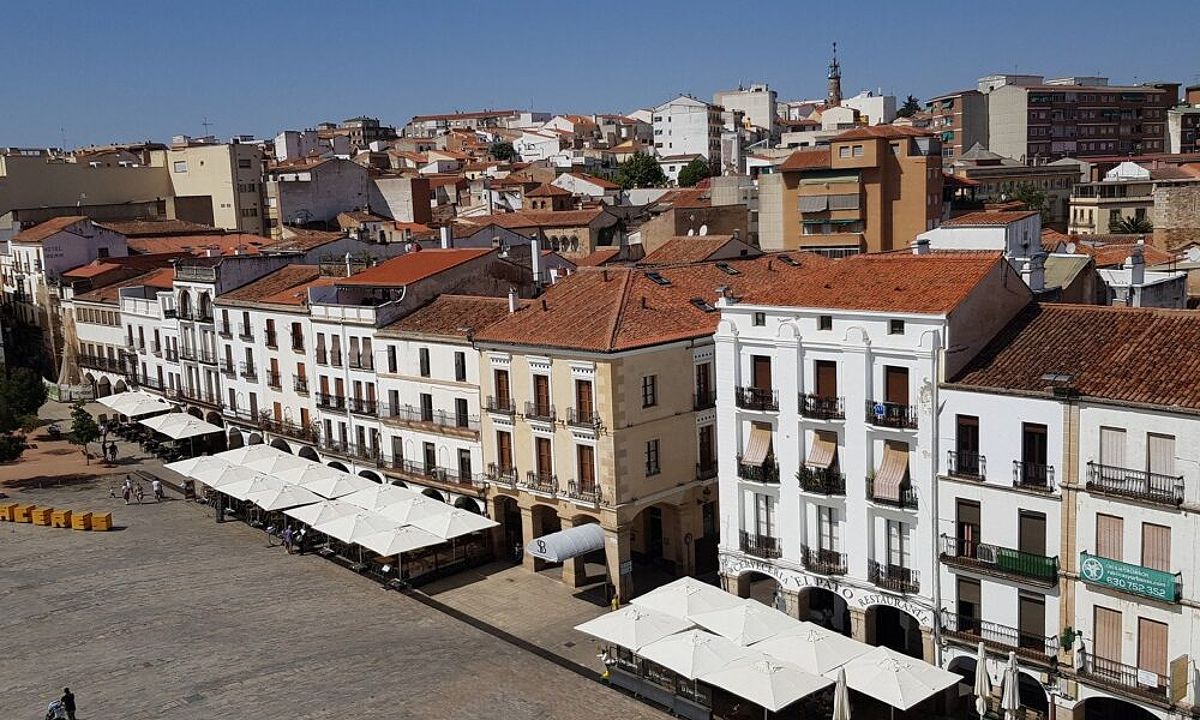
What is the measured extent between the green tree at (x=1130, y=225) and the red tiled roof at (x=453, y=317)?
6068cm

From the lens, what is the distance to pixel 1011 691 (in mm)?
28031

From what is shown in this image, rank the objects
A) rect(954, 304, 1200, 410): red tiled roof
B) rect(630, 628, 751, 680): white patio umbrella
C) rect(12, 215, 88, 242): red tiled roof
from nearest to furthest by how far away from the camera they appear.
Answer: rect(954, 304, 1200, 410): red tiled roof < rect(630, 628, 751, 680): white patio umbrella < rect(12, 215, 88, 242): red tiled roof

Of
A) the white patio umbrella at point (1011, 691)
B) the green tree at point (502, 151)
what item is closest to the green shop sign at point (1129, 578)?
the white patio umbrella at point (1011, 691)

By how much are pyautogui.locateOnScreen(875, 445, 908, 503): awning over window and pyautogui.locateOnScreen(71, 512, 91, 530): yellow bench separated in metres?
38.1

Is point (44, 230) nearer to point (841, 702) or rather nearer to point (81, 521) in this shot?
point (81, 521)

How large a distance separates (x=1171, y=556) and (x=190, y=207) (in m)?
104

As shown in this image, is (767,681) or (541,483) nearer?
(767,681)

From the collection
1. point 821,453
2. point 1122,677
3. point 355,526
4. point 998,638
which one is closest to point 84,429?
point 355,526

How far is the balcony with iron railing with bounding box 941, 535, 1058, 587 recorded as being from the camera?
→ 2870 cm

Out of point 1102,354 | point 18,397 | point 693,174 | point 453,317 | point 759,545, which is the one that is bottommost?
point 759,545

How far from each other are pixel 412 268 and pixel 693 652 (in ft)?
95.1

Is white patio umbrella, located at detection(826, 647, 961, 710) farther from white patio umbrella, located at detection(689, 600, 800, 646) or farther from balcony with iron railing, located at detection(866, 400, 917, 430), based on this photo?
balcony with iron railing, located at detection(866, 400, 917, 430)

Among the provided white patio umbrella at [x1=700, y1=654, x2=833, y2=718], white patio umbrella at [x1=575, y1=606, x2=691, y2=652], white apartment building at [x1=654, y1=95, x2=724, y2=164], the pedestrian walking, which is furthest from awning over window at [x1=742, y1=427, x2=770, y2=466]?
white apartment building at [x1=654, y1=95, x2=724, y2=164]

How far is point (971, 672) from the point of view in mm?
31828
